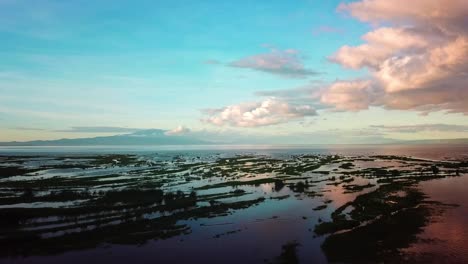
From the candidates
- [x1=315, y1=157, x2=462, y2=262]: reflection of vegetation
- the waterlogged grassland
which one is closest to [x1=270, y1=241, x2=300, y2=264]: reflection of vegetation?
the waterlogged grassland

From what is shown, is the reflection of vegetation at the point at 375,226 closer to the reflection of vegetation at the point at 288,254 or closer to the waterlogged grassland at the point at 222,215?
the waterlogged grassland at the point at 222,215

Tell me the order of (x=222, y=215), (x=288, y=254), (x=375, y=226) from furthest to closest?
(x=222, y=215) < (x=375, y=226) < (x=288, y=254)

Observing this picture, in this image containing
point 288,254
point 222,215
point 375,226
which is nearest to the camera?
point 288,254

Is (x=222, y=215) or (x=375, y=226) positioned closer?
(x=375, y=226)

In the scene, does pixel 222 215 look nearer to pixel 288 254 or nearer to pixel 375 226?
pixel 288 254

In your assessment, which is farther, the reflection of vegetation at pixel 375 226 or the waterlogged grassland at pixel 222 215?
the waterlogged grassland at pixel 222 215

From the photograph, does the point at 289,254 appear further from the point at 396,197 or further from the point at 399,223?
the point at 396,197

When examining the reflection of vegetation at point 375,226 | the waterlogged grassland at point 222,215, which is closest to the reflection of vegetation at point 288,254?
the waterlogged grassland at point 222,215

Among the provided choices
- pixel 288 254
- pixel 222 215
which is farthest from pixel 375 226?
pixel 222 215

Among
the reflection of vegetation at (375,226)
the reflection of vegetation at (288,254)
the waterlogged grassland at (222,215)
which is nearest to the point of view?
the reflection of vegetation at (288,254)

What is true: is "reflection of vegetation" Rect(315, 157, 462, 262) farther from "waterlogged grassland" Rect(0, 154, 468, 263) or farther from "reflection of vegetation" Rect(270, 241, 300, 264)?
"reflection of vegetation" Rect(270, 241, 300, 264)

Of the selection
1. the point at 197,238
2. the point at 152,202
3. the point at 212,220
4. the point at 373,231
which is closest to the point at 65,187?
the point at 152,202

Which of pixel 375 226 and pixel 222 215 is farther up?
pixel 375 226
